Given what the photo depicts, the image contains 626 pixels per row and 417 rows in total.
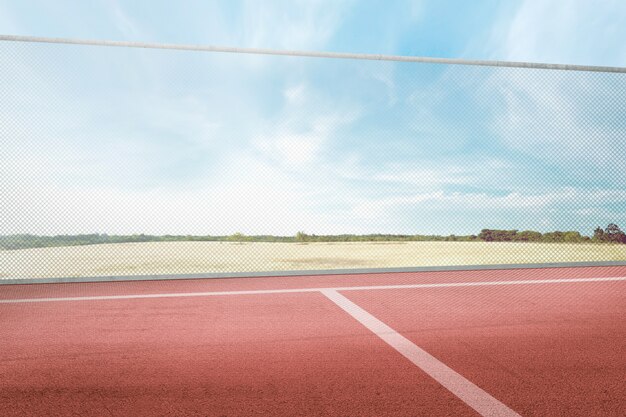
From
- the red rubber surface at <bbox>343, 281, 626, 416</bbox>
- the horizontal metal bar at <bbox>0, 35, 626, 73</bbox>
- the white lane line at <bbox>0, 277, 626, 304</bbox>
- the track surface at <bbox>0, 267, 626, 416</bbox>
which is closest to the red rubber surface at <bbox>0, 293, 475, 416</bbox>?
the track surface at <bbox>0, 267, 626, 416</bbox>

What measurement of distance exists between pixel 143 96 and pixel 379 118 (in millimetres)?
3155

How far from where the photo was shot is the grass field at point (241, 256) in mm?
5260

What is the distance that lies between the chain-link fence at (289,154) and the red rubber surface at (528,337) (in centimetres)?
142

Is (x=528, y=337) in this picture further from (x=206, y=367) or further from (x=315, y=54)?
(x=315, y=54)

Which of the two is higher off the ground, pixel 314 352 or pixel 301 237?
pixel 301 237

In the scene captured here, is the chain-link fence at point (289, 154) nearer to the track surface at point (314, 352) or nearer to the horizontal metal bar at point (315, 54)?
the horizontal metal bar at point (315, 54)

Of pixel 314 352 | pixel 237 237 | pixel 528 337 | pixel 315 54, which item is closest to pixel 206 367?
pixel 314 352

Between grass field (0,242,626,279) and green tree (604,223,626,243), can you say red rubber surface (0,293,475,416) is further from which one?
green tree (604,223,626,243)

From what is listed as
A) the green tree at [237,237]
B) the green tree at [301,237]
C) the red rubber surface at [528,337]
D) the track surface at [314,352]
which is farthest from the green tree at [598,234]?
the green tree at [237,237]

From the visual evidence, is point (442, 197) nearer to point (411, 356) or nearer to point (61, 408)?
point (411, 356)

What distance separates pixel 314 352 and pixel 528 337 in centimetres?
150

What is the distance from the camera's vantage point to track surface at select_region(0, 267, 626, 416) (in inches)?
71.6

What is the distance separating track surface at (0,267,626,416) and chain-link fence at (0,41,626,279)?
118 centimetres

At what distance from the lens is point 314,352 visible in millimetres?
2492
